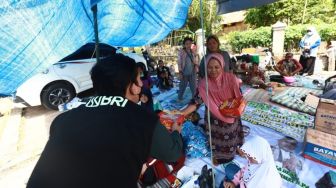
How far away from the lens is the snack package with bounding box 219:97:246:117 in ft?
8.57

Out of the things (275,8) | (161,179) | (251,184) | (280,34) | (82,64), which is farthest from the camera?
(275,8)

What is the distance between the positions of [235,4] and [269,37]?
809cm

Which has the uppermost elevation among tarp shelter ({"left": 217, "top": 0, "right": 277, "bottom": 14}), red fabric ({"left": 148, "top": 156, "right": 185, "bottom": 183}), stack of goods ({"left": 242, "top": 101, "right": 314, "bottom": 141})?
tarp shelter ({"left": 217, "top": 0, "right": 277, "bottom": 14})

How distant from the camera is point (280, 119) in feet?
13.9

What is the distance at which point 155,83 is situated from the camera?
7.52 m

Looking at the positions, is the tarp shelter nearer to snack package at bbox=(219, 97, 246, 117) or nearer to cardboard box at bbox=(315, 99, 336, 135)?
cardboard box at bbox=(315, 99, 336, 135)

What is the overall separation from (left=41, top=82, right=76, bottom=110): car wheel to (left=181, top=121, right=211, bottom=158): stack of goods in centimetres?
355

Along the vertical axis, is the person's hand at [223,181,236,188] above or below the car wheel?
below

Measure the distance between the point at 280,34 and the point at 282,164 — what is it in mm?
8639

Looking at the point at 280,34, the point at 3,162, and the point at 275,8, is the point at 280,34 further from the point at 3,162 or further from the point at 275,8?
the point at 3,162

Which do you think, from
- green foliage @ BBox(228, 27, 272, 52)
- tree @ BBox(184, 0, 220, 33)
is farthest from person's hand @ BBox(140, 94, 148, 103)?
tree @ BBox(184, 0, 220, 33)

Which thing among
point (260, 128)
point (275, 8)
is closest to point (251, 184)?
point (260, 128)

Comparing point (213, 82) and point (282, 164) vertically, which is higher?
point (213, 82)

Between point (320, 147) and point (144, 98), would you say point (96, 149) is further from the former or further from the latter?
point (320, 147)
